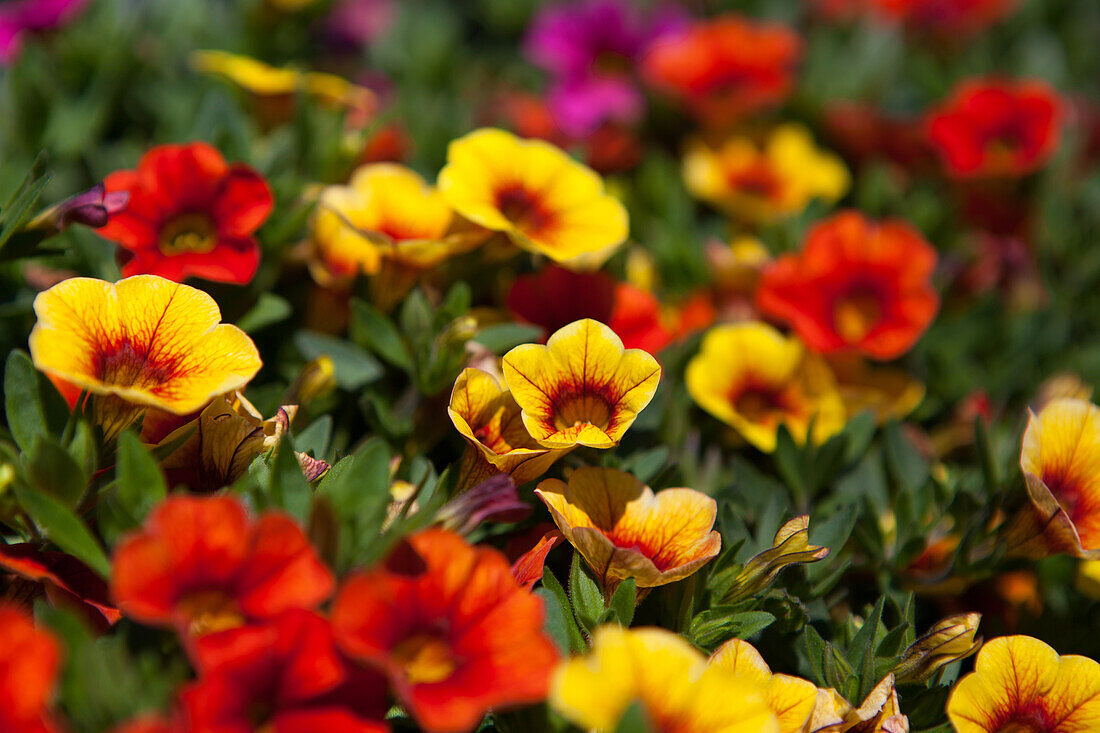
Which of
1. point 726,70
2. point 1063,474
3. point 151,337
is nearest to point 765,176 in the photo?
point 726,70

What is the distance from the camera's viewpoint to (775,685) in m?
1.20

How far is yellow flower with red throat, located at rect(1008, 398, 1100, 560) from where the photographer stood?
1.35m

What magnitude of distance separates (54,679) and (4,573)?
0.41m

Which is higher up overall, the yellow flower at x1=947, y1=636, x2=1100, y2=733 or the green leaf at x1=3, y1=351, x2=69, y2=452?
the green leaf at x1=3, y1=351, x2=69, y2=452

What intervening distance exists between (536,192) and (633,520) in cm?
66

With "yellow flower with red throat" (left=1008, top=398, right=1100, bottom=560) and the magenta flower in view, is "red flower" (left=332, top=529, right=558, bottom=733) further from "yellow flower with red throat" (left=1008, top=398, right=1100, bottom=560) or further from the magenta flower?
the magenta flower

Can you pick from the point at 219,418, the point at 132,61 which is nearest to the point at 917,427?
the point at 219,418

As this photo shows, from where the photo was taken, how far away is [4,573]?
120 cm

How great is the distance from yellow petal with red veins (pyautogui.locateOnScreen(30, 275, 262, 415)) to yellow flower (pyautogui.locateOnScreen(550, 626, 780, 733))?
22.1 inches

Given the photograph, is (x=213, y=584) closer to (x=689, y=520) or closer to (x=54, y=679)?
(x=54, y=679)

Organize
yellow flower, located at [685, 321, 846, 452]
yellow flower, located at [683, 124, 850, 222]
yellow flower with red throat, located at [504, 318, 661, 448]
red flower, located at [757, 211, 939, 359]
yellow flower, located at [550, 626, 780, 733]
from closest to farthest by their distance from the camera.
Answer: yellow flower, located at [550, 626, 780, 733] → yellow flower with red throat, located at [504, 318, 661, 448] → yellow flower, located at [685, 321, 846, 452] → red flower, located at [757, 211, 939, 359] → yellow flower, located at [683, 124, 850, 222]

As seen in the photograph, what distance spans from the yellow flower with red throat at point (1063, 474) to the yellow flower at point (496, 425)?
0.73 meters

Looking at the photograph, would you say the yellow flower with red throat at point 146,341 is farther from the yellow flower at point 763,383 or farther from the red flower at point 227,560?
the yellow flower at point 763,383

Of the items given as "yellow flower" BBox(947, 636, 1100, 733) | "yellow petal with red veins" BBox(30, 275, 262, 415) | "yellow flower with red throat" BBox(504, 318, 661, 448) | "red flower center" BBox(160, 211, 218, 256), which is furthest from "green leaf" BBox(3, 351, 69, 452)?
"yellow flower" BBox(947, 636, 1100, 733)
